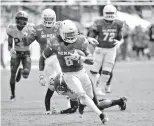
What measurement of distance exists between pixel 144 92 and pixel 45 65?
140 inches

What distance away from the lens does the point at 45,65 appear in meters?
10.6

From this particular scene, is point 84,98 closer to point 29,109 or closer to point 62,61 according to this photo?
point 62,61

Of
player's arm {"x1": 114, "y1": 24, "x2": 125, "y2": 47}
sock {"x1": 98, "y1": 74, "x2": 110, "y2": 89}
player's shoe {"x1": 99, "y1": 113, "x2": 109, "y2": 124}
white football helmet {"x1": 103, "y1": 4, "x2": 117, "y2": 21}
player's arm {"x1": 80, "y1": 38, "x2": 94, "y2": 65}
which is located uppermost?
white football helmet {"x1": 103, "y1": 4, "x2": 117, "y2": 21}

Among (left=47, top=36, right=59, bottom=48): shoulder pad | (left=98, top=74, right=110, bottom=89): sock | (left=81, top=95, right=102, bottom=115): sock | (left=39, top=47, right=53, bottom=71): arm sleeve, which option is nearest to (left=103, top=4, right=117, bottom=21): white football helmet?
(left=98, top=74, right=110, bottom=89): sock

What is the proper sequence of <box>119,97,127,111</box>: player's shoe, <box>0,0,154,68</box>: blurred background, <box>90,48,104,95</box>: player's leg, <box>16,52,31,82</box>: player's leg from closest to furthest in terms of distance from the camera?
1. <box>119,97,127,111</box>: player's shoe
2. <box>16,52,31,82</box>: player's leg
3. <box>90,48,104,95</box>: player's leg
4. <box>0,0,154,68</box>: blurred background

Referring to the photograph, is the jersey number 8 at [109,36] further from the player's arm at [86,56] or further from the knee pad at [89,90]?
the knee pad at [89,90]

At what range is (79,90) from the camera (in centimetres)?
852

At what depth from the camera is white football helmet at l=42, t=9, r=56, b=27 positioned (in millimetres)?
10656

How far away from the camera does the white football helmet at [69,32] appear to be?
8.62 metres

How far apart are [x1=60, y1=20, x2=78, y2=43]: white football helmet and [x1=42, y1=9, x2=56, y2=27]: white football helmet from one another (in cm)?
198

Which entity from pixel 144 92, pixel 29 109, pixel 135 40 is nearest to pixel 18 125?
pixel 29 109

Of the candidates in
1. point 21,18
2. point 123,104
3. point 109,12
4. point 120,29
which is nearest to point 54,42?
point 123,104

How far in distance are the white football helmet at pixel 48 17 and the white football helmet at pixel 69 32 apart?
6.48 ft

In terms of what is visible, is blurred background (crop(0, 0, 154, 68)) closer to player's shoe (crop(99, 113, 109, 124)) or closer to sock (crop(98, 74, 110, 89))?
sock (crop(98, 74, 110, 89))
